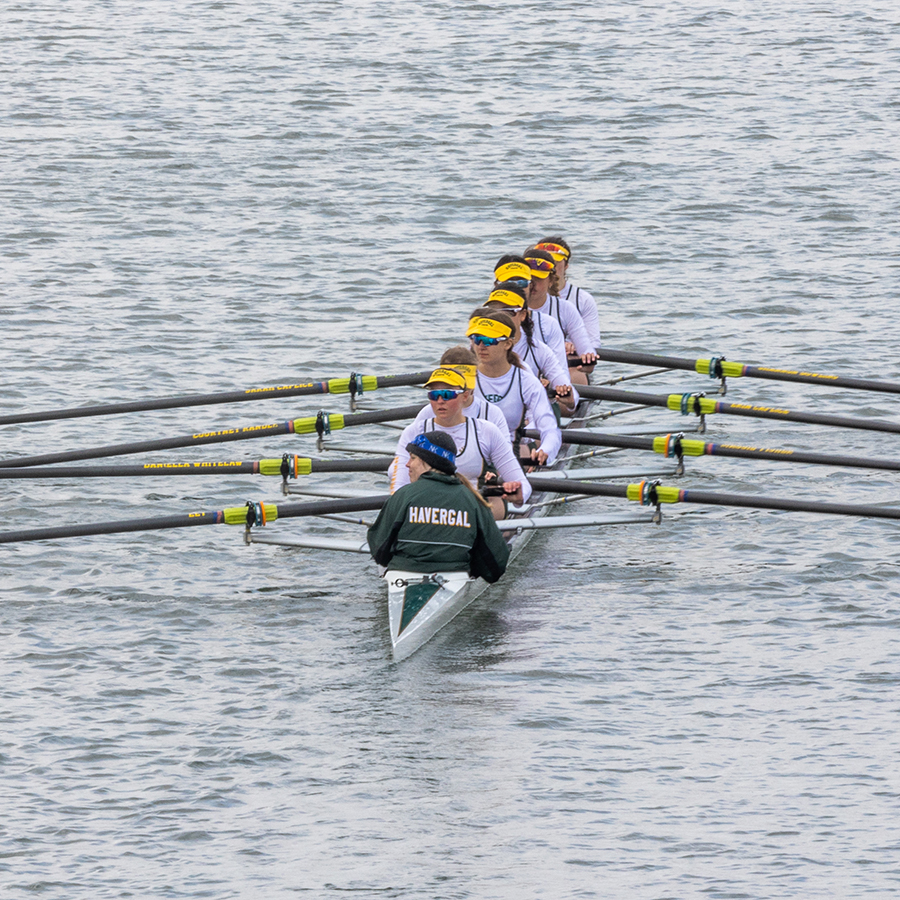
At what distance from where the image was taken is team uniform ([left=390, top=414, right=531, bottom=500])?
14359 millimetres

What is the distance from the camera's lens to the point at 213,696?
1278 centimetres

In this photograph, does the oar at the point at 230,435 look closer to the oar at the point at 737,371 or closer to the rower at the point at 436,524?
the rower at the point at 436,524

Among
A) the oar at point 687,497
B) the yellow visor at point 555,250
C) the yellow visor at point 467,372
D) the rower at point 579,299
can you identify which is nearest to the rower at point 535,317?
the yellow visor at point 555,250

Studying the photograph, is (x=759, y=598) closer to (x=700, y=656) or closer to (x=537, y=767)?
(x=700, y=656)

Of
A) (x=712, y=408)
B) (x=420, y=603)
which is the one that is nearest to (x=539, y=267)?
(x=712, y=408)

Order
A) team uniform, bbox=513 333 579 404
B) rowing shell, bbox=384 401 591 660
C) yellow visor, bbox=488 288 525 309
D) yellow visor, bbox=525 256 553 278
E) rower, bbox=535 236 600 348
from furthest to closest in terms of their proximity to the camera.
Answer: rower, bbox=535 236 600 348, yellow visor, bbox=525 256 553 278, team uniform, bbox=513 333 579 404, yellow visor, bbox=488 288 525 309, rowing shell, bbox=384 401 591 660

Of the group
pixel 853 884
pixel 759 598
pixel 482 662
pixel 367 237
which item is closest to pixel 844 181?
pixel 367 237

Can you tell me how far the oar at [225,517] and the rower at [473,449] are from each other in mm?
Answer: 406

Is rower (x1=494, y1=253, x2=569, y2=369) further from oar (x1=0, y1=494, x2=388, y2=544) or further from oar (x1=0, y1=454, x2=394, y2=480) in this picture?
oar (x1=0, y1=494, x2=388, y2=544)

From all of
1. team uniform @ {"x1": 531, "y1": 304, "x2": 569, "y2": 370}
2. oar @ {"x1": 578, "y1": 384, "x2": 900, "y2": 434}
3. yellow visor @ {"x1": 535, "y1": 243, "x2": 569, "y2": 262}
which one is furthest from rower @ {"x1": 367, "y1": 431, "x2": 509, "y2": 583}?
yellow visor @ {"x1": 535, "y1": 243, "x2": 569, "y2": 262}

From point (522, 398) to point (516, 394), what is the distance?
0.07 m

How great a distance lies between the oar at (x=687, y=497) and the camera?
14.4m

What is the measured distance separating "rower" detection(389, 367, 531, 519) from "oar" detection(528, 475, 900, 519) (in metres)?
0.33

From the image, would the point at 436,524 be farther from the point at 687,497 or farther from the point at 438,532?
the point at 687,497
